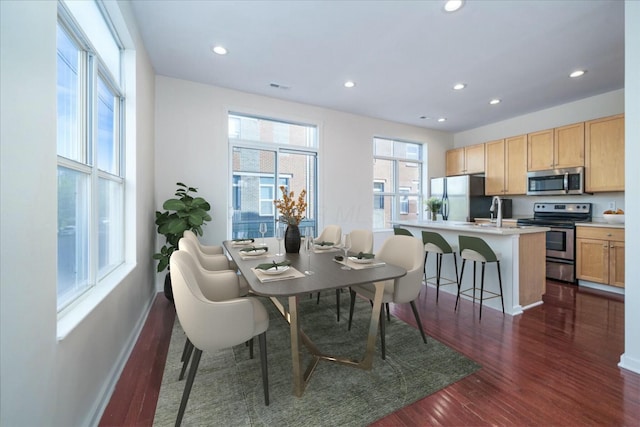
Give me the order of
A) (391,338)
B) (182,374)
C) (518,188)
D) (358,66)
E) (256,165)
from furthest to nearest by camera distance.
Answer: (518,188)
(256,165)
(358,66)
(391,338)
(182,374)

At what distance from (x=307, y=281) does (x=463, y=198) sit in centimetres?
494

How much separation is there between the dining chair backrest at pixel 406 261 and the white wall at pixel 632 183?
4.82 ft

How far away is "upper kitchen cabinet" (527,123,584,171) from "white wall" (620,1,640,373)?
2.93 meters

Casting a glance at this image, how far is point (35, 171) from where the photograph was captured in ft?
3.49

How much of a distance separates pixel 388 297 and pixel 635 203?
6.24 feet

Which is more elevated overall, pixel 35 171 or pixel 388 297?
pixel 35 171

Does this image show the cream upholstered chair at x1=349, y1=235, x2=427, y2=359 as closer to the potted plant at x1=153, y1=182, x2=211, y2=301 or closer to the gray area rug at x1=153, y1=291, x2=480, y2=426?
the gray area rug at x1=153, y1=291, x2=480, y2=426

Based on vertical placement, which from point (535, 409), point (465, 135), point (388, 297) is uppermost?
point (465, 135)

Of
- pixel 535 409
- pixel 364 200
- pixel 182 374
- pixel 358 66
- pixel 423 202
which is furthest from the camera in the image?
pixel 423 202

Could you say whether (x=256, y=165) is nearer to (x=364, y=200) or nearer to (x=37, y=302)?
(x=364, y=200)

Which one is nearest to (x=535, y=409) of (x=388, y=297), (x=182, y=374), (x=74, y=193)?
(x=388, y=297)

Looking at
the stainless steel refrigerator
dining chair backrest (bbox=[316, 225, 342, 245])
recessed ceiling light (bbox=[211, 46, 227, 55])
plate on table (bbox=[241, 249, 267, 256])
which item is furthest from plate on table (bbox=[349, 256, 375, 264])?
the stainless steel refrigerator

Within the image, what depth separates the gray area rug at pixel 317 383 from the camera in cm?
156

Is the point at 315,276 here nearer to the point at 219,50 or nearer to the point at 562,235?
the point at 219,50
